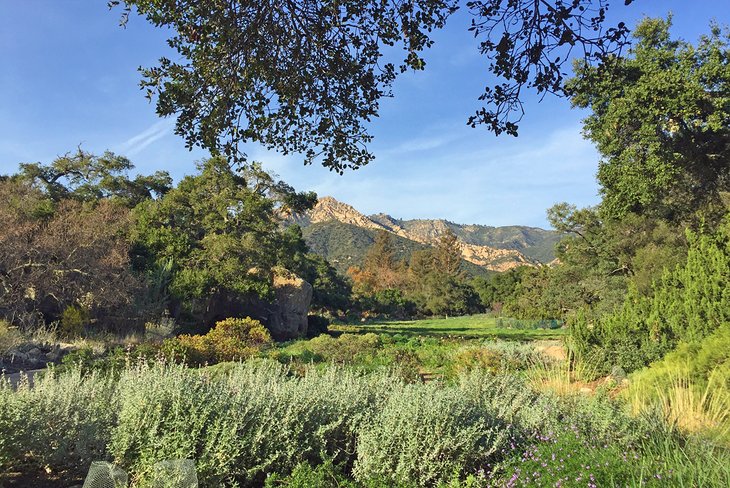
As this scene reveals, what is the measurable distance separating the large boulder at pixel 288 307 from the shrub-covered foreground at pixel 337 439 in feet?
63.7

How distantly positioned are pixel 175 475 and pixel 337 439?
4.83 ft

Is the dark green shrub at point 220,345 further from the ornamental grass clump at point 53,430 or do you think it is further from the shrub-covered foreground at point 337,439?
the shrub-covered foreground at point 337,439

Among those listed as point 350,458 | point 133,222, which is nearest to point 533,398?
point 350,458

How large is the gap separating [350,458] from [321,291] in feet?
145

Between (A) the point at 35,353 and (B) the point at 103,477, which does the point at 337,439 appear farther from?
(A) the point at 35,353

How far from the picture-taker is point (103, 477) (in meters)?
3.03

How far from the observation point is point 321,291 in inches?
1892

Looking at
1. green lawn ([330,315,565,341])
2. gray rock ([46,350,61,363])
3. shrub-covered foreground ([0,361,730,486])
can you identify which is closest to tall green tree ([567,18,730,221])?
green lawn ([330,315,565,341])

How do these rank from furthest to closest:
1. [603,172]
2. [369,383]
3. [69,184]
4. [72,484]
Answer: [69,184] → [603,172] → [369,383] → [72,484]

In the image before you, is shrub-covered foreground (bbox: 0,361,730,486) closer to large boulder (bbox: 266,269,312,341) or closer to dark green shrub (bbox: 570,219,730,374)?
dark green shrub (bbox: 570,219,730,374)

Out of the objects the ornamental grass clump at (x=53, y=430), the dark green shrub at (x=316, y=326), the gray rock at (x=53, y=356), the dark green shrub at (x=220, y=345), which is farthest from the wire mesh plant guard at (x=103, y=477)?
the dark green shrub at (x=316, y=326)

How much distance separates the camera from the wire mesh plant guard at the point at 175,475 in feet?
9.89

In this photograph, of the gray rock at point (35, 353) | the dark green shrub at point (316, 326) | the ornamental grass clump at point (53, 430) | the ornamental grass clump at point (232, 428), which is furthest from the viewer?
the dark green shrub at point (316, 326)

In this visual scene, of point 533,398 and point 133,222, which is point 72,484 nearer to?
point 533,398
